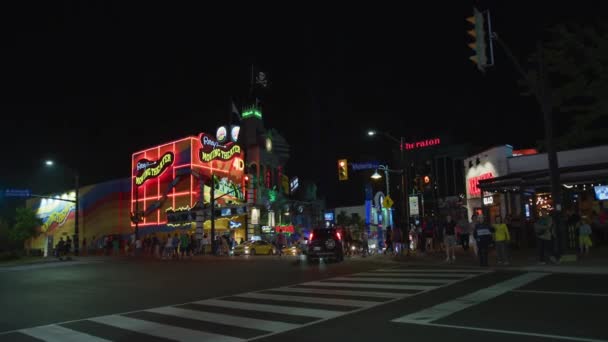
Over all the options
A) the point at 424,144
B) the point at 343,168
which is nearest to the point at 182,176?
the point at 343,168

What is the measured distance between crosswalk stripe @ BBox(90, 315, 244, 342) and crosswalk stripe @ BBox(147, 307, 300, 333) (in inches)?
27.8

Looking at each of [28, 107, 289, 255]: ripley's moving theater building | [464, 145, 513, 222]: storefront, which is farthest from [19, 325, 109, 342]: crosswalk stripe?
[28, 107, 289, 255]: ripley's moving theater building

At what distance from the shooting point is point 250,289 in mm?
12570

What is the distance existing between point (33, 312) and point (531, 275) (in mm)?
11978

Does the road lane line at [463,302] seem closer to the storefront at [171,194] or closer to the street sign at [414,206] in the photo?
the street sign at [414,206]

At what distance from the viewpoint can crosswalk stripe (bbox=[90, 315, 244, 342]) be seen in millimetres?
7007

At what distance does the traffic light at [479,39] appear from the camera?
1114cm

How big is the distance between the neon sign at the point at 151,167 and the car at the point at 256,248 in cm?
2059

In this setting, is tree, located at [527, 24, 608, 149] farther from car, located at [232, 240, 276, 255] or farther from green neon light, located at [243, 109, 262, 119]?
green neon light, located at [243, 109, 262, 119]

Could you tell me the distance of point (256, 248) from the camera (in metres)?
35.4

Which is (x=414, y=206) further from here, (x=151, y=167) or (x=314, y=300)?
(x=151, y=167)

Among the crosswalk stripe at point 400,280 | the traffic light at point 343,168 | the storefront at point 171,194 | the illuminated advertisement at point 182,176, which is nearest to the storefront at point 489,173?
the traffic light at point 343,168

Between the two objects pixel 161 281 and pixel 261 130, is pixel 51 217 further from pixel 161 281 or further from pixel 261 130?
pixel 161 281

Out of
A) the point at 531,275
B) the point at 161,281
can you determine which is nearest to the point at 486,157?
the point at 531,275
